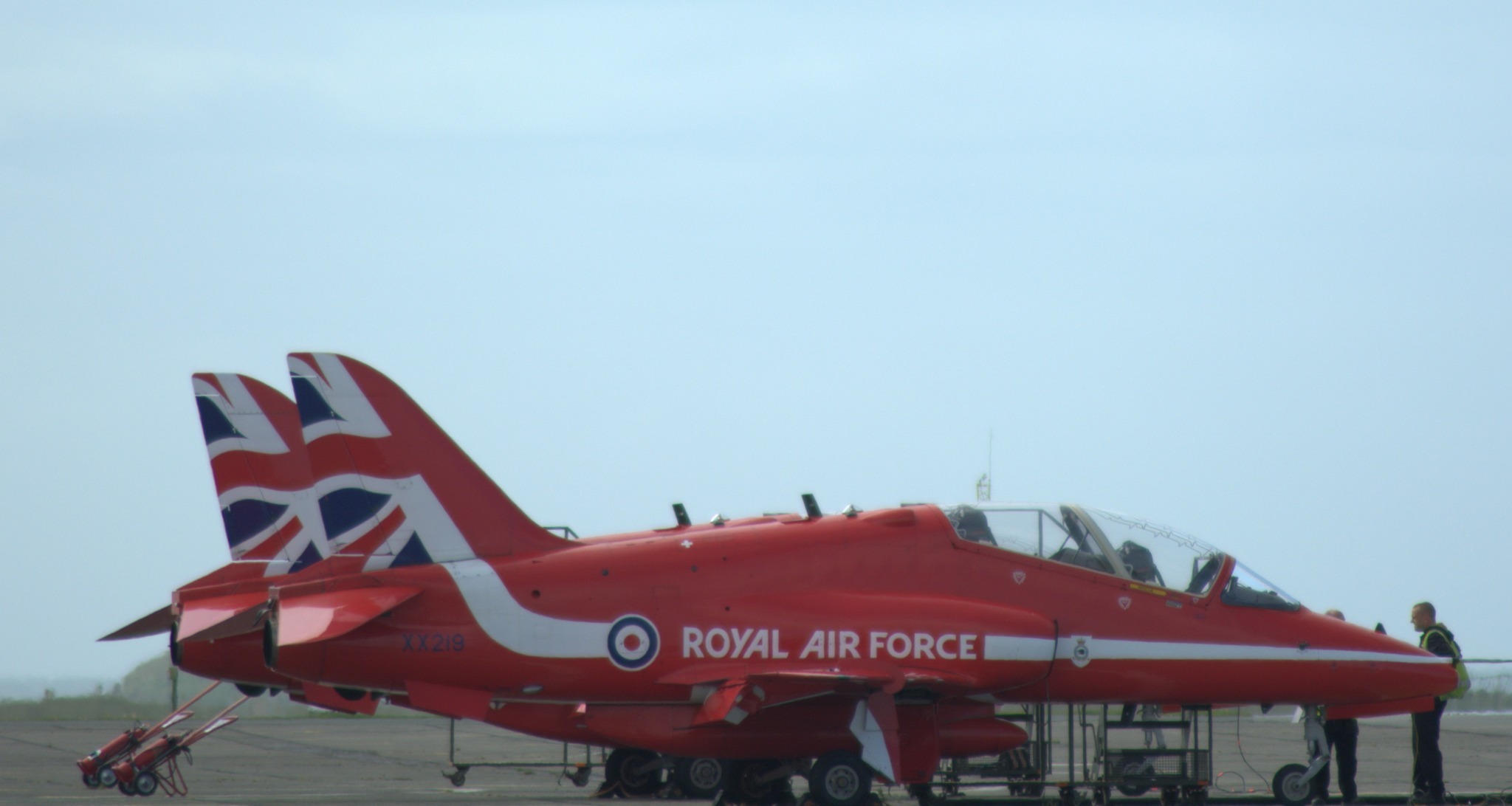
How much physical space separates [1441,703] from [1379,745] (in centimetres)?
821

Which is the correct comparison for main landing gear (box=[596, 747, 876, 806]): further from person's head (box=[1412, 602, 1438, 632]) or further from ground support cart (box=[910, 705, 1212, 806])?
person's head (box=[1412, 602, 1438, 632])

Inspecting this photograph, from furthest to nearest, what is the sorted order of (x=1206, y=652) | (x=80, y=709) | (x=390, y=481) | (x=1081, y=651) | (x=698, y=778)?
(x=80, y=709)
(x=698, y=778)
(x=1206, y=652)
(x=1081, y=651)
(x=390, y=481)

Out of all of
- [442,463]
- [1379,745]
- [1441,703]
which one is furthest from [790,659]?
[1379,745]

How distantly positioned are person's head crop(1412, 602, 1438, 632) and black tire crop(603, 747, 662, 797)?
8151mm

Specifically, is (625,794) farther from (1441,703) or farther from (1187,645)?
(1441,703)

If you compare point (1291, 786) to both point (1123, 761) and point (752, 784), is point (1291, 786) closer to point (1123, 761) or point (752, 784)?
point (1123, 761)

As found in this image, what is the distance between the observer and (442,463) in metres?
14.6

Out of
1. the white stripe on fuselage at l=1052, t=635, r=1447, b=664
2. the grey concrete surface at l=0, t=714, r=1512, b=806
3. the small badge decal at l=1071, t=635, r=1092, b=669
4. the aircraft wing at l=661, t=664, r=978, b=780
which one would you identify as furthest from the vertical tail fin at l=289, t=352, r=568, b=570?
the white stripe on fuselage at l=1052, t=635, r=1447, b=664

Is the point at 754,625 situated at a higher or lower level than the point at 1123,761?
higher

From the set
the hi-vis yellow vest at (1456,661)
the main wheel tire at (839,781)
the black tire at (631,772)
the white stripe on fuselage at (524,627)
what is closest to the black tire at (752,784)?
the main wheel tire at (839,781)

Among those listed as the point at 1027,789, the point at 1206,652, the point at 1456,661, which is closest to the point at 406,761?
the point at 1027,789

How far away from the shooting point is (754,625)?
14.1 meters

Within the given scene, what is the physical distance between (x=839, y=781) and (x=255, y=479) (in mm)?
8211

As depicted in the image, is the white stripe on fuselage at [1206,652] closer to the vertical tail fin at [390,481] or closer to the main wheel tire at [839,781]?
the main wheel tire at [839,781]
